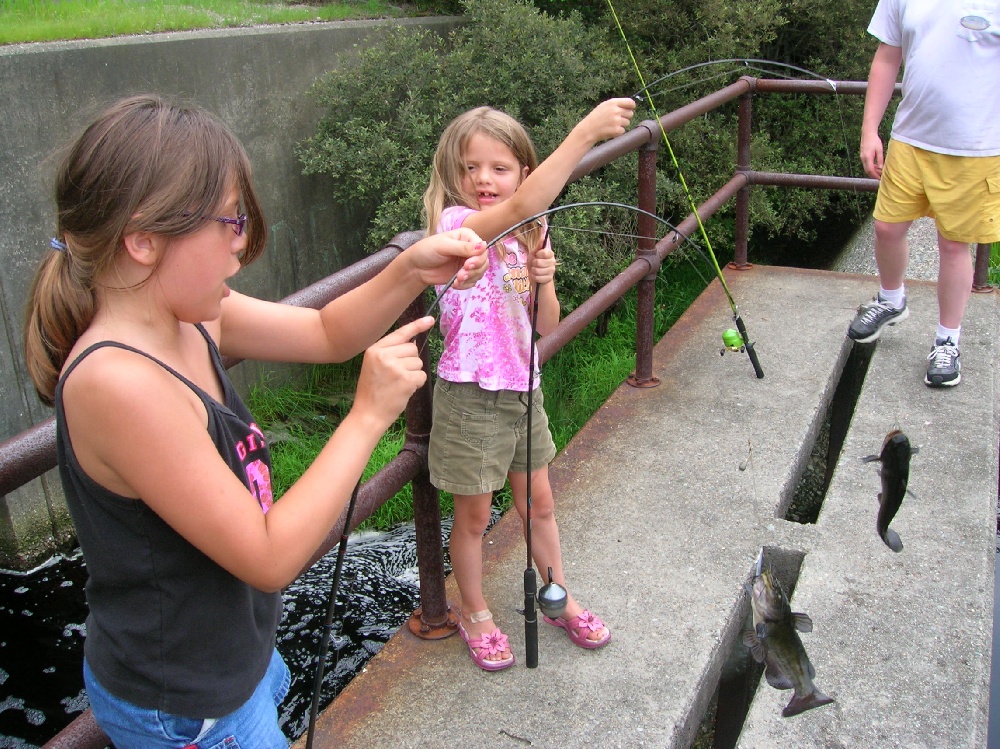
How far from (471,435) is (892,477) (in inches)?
40.7

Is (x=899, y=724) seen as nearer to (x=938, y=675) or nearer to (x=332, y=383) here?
(x=938, y=675)

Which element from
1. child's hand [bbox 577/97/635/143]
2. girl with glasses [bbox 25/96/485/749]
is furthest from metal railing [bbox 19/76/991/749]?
child's hand [bbox 577/97/635/143]

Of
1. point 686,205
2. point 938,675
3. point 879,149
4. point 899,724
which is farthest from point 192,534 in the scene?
point 686,205

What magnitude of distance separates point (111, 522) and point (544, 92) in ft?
13.8

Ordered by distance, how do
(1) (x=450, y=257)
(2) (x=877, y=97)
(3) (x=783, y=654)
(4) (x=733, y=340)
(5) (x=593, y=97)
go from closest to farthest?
1. (1) (x=450, y=257)
2. (3) (x=783, y=654)
3. (4) (x=733, y=340)
4. (2) (x=877, y=97)
5. (5) (x=593, y=97)

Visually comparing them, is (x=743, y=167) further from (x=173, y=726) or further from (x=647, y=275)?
(x=173, y=726)

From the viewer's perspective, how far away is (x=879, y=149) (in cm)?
376

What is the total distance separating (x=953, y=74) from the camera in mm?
Answer: 3354

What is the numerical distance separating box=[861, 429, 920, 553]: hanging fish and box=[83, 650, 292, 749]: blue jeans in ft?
5.03

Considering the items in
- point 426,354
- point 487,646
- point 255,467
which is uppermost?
point 255,467

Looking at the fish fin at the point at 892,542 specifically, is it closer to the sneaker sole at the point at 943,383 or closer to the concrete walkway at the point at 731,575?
the concrete walkway at the point at 731,575

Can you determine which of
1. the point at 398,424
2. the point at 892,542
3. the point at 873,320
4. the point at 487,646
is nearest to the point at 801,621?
the point at 892,542

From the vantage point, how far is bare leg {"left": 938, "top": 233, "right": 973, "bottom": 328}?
11.6 feet

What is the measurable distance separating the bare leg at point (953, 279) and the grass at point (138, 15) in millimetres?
3366
